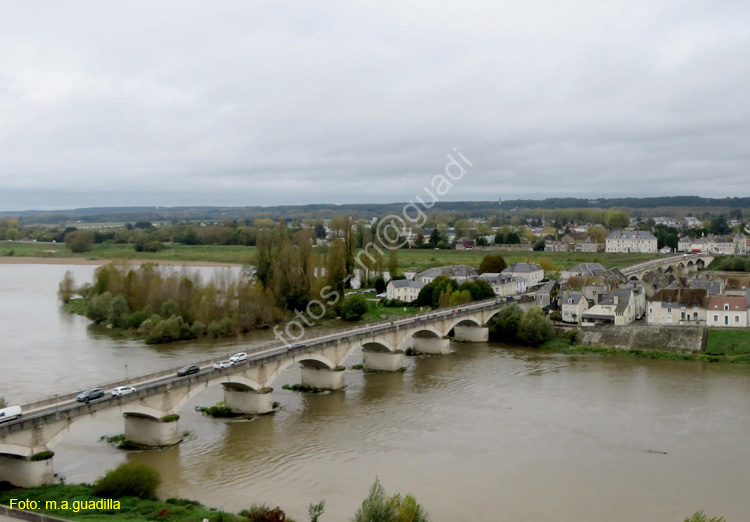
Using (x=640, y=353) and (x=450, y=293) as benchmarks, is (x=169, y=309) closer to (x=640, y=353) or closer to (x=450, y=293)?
(x=450, y=293)

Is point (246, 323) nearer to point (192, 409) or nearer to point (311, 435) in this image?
point (192, 409)

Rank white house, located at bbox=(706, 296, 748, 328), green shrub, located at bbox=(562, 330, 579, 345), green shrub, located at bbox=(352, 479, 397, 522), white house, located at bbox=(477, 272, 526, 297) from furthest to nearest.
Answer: white house, located at bbox=(477, 272, 526, 297) → green shrub, located at bbox=(562, 330, 579, 345) → white house, located at bbox=(706, 296, 748, 328) → green shrub, located at bbox=(352, 479, 397, 522)

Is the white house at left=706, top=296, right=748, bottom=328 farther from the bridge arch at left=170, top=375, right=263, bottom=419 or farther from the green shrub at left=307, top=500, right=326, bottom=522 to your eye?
the green shrub at left=307, top=500, right=326, bottom=522

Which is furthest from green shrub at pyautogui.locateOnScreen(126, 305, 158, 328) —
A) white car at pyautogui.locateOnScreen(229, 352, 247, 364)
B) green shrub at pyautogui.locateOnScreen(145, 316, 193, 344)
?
white car at pyautogui.locateOnScreen(229, 352, 247, 364)

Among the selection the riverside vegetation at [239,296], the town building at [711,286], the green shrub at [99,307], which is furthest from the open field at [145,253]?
the town building at [711,286]

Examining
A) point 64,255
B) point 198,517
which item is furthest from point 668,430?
point 64,255

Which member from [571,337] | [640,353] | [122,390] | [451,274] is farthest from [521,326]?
[122,390]
